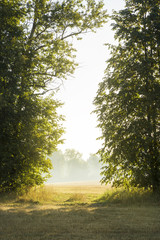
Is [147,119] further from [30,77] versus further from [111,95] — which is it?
[30,77]

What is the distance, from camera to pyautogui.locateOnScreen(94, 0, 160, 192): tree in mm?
12602

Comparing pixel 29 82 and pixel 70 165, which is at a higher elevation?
pixel 29 82

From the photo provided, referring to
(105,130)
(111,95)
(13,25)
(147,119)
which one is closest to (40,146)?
(105,130)

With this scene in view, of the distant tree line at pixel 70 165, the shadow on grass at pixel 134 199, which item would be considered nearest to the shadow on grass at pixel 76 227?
the shadow on grass at pixel 134 199

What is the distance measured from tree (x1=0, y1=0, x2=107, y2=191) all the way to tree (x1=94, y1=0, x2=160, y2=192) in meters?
4.02

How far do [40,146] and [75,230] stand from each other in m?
9.14

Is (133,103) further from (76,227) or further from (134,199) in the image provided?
(76,227)

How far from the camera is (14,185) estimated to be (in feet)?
48.2

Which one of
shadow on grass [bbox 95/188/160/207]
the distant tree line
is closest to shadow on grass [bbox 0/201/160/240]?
shadow on grass [bbox 95/188/160/207]

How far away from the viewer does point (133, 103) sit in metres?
13.1

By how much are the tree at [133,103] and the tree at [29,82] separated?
402 cm

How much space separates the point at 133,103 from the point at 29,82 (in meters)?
6.94

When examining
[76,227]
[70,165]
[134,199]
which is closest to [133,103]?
[134,199]

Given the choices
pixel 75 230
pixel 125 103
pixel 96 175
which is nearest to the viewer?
pixel 75 230
